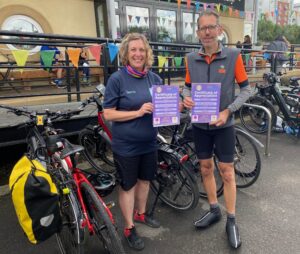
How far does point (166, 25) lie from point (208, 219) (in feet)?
31.1

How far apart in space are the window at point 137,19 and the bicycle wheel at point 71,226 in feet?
28.9

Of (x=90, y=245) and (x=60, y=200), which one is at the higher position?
A: (x=60, y=200)

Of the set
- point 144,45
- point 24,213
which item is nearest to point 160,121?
point 144,45

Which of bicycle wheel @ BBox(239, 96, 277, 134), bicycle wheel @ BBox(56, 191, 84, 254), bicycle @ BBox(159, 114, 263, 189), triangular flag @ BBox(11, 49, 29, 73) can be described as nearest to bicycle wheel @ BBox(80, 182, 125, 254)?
bicycle wheel @ BBox(56, 191, 84, 254)

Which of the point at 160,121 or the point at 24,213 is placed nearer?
the point at 24,213

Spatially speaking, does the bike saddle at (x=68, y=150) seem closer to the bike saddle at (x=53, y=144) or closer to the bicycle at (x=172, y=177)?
the bike saddle at (x=53, y=144)

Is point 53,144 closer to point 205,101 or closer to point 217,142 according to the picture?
point 205,101

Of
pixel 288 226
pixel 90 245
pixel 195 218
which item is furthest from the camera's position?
pixel 195 218

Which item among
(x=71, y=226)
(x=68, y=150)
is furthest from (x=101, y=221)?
(x=68, y=150)

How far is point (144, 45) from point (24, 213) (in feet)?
5.00

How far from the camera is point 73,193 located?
2.17 metres

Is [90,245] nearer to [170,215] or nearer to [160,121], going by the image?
[170,215]

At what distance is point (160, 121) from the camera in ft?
7.82

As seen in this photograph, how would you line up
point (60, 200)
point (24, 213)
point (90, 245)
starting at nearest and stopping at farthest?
1. point (24, 213)
2. point (60, 200)
3. point (90, 245)
